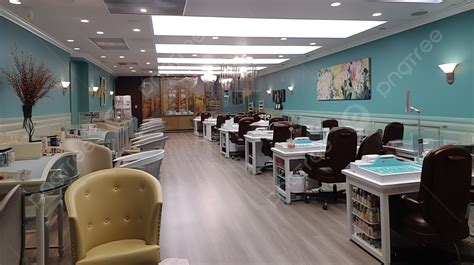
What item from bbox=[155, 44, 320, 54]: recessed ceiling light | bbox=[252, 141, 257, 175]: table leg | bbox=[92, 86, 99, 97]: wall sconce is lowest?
bbox=[252, 141, 257, 175]: table leg

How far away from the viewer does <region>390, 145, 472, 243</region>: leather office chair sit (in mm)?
2504

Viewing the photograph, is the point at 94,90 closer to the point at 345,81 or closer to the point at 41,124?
the point at 41,124

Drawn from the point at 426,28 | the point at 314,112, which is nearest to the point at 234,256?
the point at 426,28

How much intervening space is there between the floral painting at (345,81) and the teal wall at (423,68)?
15cm

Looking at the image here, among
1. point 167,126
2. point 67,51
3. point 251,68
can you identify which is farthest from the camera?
point 167,126

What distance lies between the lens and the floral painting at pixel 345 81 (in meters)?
8.36

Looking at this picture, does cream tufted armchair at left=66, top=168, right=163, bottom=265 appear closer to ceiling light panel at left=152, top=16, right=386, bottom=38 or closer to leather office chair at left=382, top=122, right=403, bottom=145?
leather office chair at left=382, top=122, right=403, bottom=145

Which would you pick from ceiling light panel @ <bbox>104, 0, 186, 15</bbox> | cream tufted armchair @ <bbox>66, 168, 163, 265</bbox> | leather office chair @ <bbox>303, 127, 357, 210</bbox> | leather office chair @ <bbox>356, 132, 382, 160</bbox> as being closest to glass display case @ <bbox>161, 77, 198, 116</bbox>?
ceiling light panel @ <bbox>104, 0, 186, 15</bbox>

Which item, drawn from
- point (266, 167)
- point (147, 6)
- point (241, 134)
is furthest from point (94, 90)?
point (147, 6)

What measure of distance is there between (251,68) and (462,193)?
8.28 metres

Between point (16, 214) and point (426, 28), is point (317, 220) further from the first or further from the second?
point (426, 28)

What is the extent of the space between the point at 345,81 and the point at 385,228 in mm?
6862

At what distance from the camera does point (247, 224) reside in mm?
4035

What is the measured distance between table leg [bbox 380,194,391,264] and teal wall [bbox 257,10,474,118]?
3.77m
